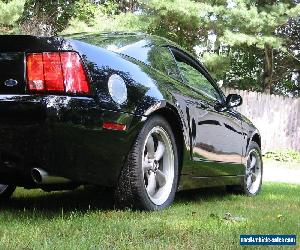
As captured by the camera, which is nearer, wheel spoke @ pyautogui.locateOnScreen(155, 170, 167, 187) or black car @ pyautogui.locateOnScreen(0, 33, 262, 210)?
black car @ pyautogui.locateOnScreen(0, 33, 262, 210)

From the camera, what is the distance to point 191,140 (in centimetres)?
441

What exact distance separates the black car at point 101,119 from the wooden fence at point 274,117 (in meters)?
12.9

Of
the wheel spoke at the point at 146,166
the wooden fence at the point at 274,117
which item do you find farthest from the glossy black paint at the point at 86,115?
the wooden fence at the point at 274,117

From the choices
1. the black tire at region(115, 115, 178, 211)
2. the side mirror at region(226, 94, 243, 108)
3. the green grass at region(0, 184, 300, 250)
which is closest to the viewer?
the green grass at region(0, 184, 300, 250)

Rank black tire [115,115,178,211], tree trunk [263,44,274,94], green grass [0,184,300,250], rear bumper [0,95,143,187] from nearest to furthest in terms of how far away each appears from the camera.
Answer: green grass [0,184,300,250]
rear bumper [0,95,143,187]
black tire [115,115,178,211]
tree trunk [263,44,274,94]

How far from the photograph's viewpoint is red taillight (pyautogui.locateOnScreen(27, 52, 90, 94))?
3.43m

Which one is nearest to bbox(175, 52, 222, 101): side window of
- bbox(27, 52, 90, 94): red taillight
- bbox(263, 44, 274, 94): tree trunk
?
bbox(27, 52, 90, 94): red taillight

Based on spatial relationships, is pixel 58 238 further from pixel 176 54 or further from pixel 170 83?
pixel 176 54

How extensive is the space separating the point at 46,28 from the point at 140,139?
2019cm

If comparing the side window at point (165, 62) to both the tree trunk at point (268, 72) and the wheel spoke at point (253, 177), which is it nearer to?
the wheel spoke at point (253, 177)

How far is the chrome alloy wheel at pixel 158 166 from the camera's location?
4043 millimetres

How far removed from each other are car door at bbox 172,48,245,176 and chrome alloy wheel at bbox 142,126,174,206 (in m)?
0.33

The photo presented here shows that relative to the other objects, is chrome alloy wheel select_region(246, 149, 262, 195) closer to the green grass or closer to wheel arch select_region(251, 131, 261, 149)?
wheel arch select_region(251, 131, 261, 149)

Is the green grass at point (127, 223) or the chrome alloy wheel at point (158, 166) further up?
the chrome alloy wheel at point (158, 166)
